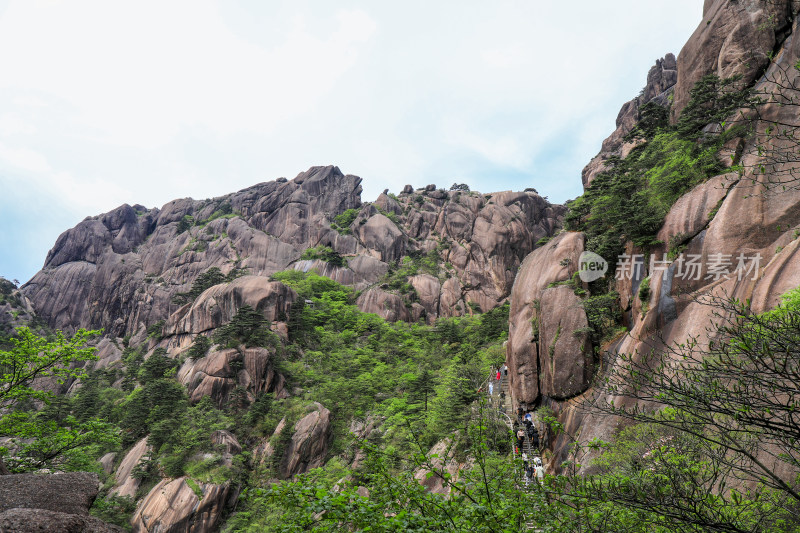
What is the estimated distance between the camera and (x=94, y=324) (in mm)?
56156

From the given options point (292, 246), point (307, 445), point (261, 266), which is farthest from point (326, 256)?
point (307, 445)

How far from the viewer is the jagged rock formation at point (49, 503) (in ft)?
14.6

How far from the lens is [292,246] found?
2308 inches

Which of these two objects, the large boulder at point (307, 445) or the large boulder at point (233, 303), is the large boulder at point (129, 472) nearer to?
the large boulder at point (307, 445)

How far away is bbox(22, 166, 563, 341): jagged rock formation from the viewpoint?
50.4m

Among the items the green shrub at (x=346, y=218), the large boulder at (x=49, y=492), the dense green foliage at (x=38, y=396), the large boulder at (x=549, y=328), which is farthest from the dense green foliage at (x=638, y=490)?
the green shrub at (x=346, y=218)

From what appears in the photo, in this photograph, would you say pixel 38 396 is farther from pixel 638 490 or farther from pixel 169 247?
pixel 169 247

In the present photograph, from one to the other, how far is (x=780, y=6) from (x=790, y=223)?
11127 millimetres

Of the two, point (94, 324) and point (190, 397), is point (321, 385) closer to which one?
point (190, 397)

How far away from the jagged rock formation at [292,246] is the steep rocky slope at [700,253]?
86.6 ft

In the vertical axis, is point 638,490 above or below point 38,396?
above

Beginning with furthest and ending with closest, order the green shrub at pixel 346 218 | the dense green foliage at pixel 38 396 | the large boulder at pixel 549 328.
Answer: the green shrub at pixel 346 218 < the large boulder at pixel 549 328 < the dense green foliage at pixel 38 396

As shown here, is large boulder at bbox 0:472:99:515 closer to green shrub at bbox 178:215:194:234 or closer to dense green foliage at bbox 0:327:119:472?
→ dense green foliage at bbox 0:327:119:472

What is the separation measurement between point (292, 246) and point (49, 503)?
54.5 metres
